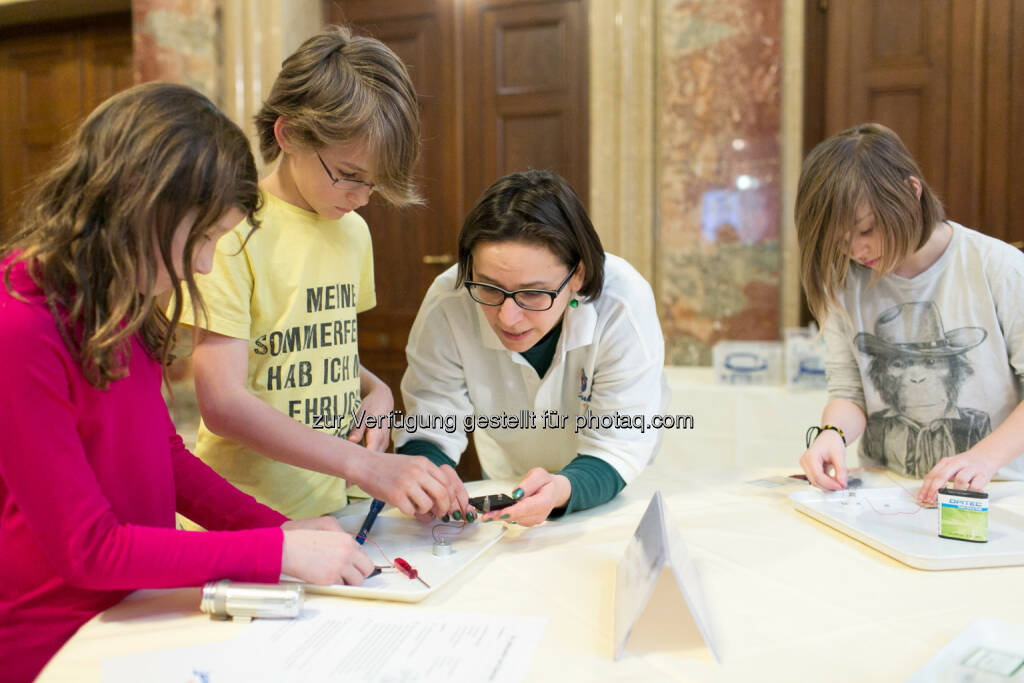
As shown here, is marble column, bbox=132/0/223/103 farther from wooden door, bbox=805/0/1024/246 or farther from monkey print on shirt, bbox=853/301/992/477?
monkey print on shirt, bbox=853/301/992/477

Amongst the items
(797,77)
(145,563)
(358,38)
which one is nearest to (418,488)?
(145,563)

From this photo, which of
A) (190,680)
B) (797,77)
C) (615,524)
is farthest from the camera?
(797,77)

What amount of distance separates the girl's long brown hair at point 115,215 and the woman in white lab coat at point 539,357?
58 centimetres

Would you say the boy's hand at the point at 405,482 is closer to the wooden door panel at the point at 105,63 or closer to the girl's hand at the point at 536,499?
the girl's hand at the point at 536,499

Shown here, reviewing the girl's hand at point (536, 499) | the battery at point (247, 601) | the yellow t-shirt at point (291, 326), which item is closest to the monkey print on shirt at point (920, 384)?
the girl's hand at point (536, 499)

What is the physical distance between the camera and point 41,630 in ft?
3.07

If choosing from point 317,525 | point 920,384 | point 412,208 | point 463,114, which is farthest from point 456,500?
point 463,114

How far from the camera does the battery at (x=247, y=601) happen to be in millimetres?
931

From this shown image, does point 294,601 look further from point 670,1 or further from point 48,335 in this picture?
point 670,1

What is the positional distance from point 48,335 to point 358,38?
77 centimetres

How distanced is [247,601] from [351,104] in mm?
780

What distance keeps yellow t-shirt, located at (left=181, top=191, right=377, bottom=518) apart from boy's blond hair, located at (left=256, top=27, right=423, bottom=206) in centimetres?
15

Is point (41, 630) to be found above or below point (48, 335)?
below

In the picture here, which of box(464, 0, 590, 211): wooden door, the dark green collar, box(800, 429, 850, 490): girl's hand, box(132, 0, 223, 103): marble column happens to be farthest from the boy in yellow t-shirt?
box(132, 0, 223, 103): marble column
